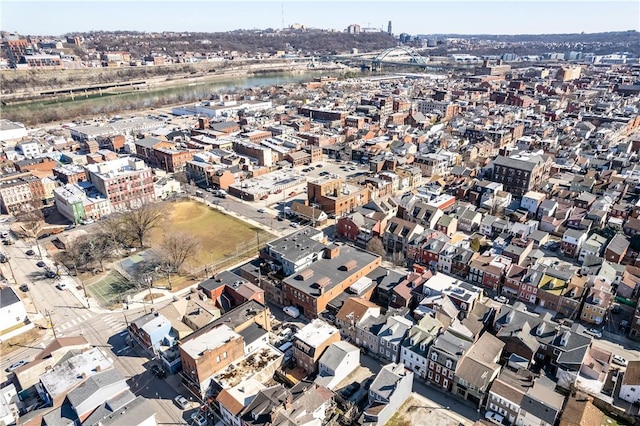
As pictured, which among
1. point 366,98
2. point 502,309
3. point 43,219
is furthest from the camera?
point 366,98

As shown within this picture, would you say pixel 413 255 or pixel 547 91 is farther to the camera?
pixel 547 91

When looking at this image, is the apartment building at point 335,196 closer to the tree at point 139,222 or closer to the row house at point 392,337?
the tree at point 139,222

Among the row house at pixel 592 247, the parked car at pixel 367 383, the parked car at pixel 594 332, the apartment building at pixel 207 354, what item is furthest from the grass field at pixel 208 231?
the row house at pixel 592 247

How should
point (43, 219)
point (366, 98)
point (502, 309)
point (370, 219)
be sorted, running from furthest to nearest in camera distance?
point (366, 98) → point (43, 219) → point (370, 219) → point (502, 309)

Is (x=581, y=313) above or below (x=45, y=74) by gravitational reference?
below

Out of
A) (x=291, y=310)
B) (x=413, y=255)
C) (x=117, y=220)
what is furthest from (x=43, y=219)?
(x=413, y=255)

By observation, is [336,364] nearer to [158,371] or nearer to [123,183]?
[158,371]

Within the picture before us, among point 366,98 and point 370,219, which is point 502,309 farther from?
point 366,98
